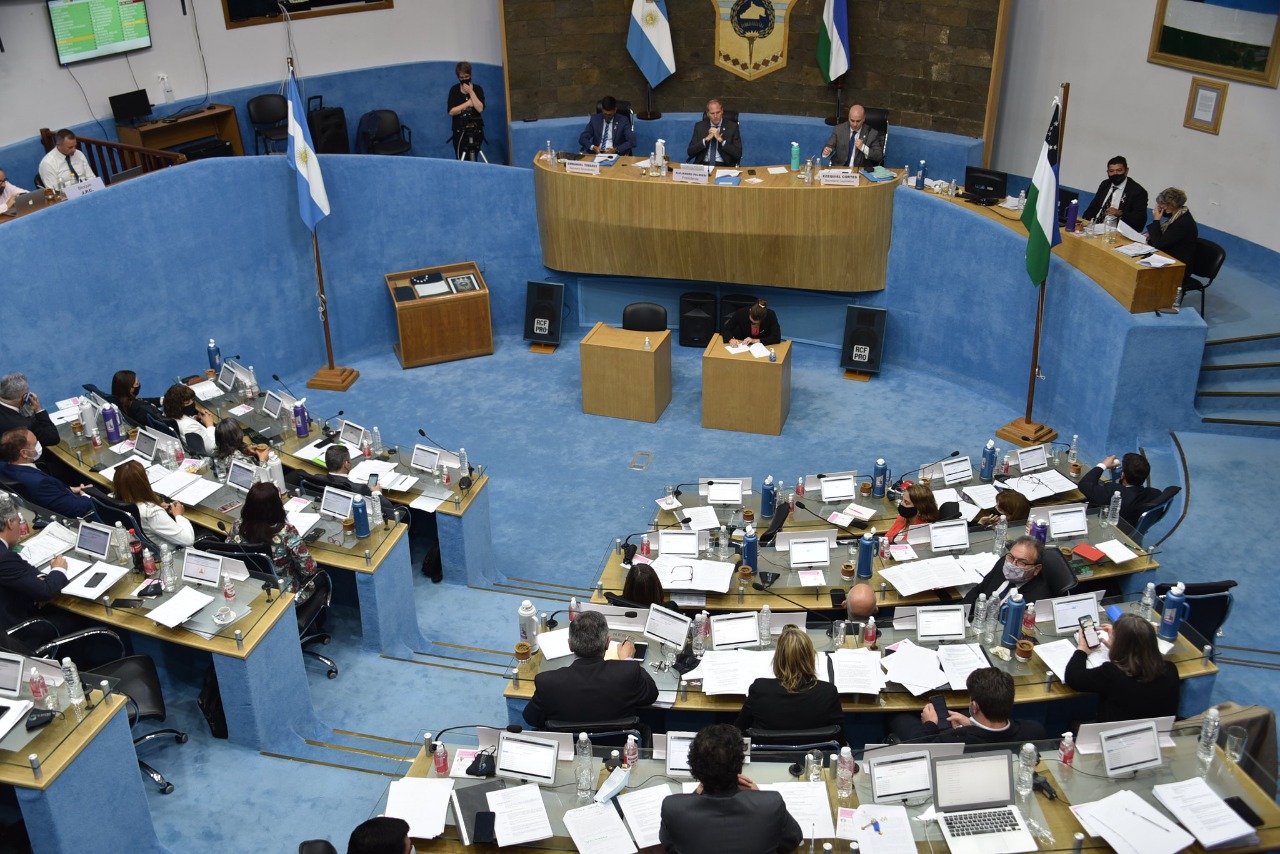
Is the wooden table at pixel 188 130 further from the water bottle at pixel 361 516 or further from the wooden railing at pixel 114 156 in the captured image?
the water bottle at pixel 361 516

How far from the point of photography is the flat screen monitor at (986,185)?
1219cm

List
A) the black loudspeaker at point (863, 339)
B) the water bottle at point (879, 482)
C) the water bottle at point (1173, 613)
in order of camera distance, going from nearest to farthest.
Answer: the water bottle at point (1173, 613) < the water bottle at point (879, 482) < the black loudspeaker at point (863, 339)

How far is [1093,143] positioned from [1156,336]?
422cm

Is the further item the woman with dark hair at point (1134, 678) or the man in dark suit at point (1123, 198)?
the man in dark suit at point (1123, 198)

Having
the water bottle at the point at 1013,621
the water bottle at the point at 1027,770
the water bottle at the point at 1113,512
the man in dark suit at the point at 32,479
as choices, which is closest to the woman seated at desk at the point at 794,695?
the water bottle at the point at 1027,770

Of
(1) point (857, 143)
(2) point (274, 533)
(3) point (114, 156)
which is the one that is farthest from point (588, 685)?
(3) point (114, 156)

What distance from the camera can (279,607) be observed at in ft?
23.2

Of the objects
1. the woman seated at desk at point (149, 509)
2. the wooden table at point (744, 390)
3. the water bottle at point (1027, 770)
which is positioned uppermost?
the woman seated at desk at point (149, 509)

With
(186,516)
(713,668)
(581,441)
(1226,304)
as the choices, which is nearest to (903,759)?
(713,668)

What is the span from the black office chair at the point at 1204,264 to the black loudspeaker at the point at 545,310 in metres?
6.88

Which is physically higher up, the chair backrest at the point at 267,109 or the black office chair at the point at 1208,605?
the chair backrest at the point at 267,109

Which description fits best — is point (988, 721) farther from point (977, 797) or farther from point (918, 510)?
point (918, 510)

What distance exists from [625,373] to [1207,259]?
5.71 meters

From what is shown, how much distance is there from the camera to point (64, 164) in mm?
11555
